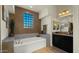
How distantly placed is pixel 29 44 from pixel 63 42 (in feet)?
1.70

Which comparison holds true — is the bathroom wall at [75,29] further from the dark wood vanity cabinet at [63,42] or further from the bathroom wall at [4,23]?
the bathroom wall at [4,23]

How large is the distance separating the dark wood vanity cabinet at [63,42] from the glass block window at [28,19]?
411mm

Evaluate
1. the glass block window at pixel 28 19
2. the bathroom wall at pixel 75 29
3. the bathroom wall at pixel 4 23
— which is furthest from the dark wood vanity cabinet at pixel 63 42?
the bathroom wall at pixel 4 23

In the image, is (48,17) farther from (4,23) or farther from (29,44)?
(4,23)

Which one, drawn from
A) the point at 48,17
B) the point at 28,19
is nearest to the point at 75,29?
the point at 48,17

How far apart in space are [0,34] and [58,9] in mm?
910

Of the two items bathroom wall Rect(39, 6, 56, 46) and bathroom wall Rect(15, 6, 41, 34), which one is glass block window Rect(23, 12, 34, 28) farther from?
bathroom wall Rect(39, 6, 56, 46)

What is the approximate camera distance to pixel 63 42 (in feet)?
4.61

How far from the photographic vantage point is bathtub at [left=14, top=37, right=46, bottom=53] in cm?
134

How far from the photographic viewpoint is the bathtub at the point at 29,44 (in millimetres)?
1343
